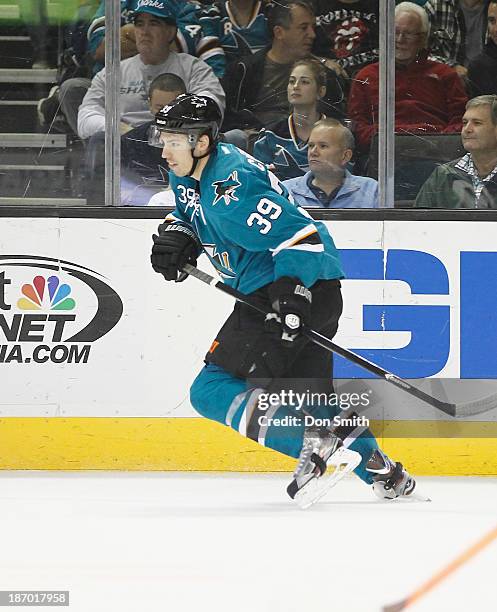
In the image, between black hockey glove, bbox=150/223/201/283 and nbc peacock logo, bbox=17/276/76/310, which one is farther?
nbc peacock logo, bbox=17/276/76/310

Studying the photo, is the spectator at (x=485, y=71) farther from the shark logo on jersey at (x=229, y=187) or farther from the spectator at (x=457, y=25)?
the shark logo on jersey at (x=229, y=187)

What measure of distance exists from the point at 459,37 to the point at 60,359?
1835 mm

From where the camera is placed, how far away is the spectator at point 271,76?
4402mm

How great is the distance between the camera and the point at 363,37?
14.4 feet

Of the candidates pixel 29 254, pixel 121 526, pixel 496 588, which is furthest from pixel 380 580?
pixel 29 254

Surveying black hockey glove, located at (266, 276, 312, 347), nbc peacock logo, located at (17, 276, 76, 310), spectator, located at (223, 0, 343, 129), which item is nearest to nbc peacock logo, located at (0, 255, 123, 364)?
nbc peacock logo, located at (17, 276, 76, 310)


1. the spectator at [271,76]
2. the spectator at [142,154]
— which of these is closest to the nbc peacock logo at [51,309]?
the spectator at [142,154]

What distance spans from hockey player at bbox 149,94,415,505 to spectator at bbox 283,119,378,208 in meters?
0.52

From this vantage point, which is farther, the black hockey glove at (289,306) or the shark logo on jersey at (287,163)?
the shark logo on jersey at (287,163)

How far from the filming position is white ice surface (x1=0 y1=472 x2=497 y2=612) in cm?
225

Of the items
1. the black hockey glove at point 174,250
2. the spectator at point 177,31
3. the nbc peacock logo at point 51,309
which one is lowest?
the nbc peacock logo at point 51,309

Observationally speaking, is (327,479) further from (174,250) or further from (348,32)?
(348,32)

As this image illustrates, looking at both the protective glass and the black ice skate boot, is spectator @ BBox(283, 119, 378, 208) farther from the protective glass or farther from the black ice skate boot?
the black ice skate boot

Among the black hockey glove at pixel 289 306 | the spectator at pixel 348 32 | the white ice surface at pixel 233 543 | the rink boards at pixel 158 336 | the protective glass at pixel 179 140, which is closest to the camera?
the white ice surface at pixel 233 543
